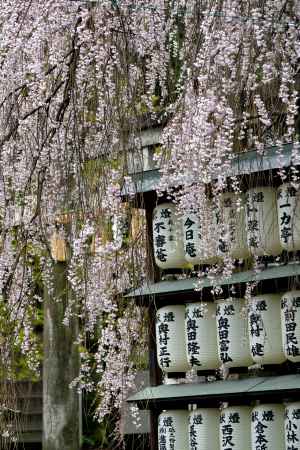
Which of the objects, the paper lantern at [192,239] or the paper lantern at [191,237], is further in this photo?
the paper lantern at [191,237]

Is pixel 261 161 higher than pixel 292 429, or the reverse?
pixel 261 161

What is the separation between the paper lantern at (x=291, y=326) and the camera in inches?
209

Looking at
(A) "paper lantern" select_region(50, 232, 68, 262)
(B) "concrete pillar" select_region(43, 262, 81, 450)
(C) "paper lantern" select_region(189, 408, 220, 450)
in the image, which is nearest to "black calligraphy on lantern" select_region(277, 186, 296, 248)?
(C) "paper lantern" select_region(189, 408, 220, 450)

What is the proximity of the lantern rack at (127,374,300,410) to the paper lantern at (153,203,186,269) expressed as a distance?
2.28 feet

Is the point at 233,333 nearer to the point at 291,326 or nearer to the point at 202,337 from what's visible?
the point at 202,337

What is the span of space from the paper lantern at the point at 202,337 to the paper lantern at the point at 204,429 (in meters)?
0.25

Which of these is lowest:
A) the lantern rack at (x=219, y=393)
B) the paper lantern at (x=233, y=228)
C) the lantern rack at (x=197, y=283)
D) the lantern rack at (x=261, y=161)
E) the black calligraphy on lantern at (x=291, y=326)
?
the lantern rack at (x=219, y=393)

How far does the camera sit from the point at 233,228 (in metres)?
5.34

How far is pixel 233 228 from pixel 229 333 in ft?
2.30

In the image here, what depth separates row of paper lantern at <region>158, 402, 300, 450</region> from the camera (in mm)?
5396

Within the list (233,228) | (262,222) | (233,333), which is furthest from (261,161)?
(233,333)

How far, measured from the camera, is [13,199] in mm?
5938

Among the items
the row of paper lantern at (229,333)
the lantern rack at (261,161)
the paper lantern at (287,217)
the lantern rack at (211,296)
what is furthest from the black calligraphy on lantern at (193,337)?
the lantern rack at (261,161)

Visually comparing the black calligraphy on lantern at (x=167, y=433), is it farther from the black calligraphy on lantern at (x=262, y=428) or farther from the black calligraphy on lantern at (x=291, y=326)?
the black calligraphy on lantern at (x=291, y=326)
